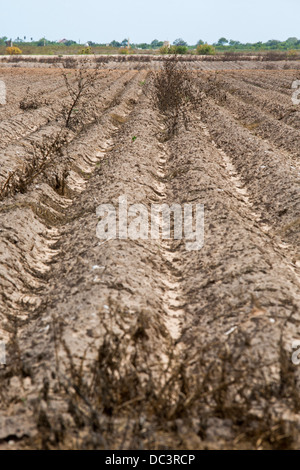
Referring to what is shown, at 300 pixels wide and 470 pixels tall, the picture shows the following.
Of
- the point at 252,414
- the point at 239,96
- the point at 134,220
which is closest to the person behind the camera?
the point at 252,414

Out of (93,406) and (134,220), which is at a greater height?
(134,220)

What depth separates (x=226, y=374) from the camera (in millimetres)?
3473

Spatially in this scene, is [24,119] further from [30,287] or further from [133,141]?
[30,287]

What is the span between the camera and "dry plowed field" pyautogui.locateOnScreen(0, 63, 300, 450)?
10.1ft

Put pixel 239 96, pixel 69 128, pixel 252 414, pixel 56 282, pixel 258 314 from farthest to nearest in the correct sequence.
Result: pixel 239 96, pixel 69 128, pixel 56 282, pixel 258 314, pixel 252 414

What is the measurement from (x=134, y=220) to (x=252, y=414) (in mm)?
3666

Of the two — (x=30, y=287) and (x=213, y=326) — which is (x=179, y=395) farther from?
(x=30, y=287)

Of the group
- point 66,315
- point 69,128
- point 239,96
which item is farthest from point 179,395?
point 239,96

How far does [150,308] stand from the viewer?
443cm

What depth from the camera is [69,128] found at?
13039 millimetres

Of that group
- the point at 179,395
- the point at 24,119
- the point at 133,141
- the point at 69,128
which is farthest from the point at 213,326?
the point at 24,119

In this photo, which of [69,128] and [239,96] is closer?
[69,128]

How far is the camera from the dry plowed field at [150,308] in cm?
309

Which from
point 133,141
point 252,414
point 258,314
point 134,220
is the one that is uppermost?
point 133,141
